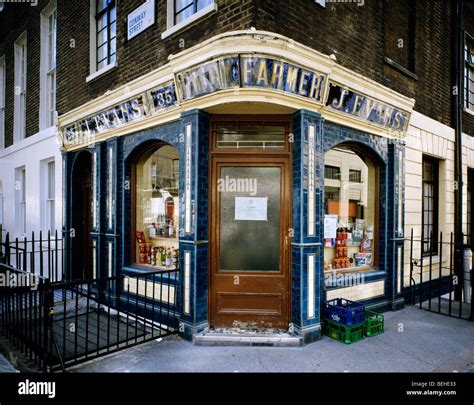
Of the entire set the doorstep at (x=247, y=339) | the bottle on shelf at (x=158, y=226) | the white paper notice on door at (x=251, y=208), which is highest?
the white paper notice on door at (x=251, y=208)

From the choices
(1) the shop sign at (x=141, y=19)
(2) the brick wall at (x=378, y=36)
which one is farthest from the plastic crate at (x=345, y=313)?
(1) the shop sign at (x=141, y=19)

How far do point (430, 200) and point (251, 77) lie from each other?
21.6 ft

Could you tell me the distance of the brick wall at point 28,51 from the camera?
10.1 meters

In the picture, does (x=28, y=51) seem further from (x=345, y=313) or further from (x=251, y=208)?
(x=345, y=313)

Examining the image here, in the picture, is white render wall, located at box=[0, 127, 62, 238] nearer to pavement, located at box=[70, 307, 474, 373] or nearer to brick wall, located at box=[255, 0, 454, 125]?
pavement, located at box=[70, 307, 474, 373]

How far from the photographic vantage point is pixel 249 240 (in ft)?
17.2

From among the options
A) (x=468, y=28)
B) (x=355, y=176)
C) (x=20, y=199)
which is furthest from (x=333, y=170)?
(x=20, y=199)

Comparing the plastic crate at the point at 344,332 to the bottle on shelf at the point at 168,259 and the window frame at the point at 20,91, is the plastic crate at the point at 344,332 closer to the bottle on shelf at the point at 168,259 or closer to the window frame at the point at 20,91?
the bottle on shelf at the point at 168,259

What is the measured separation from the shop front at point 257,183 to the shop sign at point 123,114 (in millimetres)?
34

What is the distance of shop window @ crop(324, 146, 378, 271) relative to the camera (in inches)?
238

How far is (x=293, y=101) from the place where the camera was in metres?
4.79

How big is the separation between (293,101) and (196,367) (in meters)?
3.90

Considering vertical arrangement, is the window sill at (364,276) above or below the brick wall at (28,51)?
below
